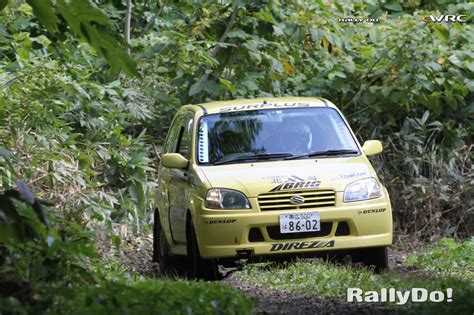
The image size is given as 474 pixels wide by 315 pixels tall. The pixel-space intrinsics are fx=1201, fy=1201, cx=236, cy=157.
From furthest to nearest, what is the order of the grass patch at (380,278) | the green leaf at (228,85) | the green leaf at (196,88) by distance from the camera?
the green leaf at (196,88), the green leaf at (228,85), the grass patch at (380,278)

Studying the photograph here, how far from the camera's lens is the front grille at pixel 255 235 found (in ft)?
38.3

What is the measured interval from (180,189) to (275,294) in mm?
2750

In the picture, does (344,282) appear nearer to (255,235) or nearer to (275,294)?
(275,294)

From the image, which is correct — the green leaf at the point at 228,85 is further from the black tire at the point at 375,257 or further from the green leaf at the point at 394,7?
the black tire at the point at 375,257

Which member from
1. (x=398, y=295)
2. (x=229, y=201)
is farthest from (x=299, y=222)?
(x=398, y=295)

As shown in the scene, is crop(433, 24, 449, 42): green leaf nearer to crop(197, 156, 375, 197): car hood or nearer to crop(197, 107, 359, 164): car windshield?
crop(197, 107, 359, 164): car windshield

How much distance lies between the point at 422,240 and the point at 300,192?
6.22 m

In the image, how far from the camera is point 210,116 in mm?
13148

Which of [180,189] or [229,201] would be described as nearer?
[229,201]

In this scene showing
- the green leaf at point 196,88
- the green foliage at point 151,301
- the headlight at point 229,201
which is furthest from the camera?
the green leaf at point 196,88

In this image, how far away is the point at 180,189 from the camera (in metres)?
12.8

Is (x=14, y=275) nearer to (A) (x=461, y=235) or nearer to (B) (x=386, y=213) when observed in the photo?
(B) (x=386, y=213)

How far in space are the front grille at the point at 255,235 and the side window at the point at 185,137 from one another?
4.90ft

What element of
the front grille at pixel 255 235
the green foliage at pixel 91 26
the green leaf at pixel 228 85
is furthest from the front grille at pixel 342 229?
the green leaf at pixel 228 85
